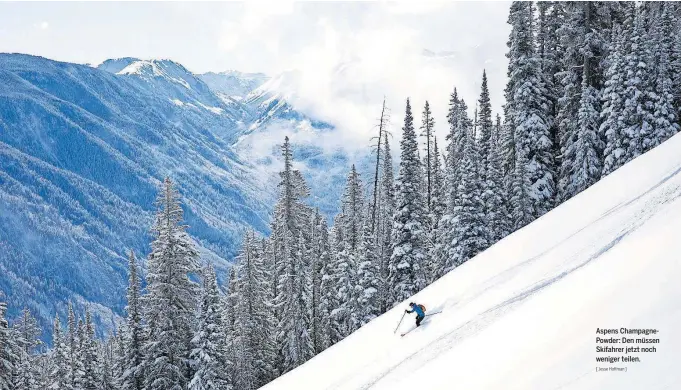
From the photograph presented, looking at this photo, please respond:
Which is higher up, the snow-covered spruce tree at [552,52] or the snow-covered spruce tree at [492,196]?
the snow-covered spruce tree at [552,52]

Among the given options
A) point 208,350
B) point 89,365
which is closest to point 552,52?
point 208,350

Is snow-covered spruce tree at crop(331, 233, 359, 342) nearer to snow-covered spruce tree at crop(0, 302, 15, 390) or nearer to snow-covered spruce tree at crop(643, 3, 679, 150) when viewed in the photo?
snow-covered spruce tree at crop(0, 302, 15, 390)

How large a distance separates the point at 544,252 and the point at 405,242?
829 inches

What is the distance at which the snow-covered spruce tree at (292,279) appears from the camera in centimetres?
4078

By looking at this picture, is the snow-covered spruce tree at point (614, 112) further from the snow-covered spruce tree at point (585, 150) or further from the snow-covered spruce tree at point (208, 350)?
the snow-covered spruce tree at point (208, 350)

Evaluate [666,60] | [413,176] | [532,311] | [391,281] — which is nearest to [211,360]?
[391,281]

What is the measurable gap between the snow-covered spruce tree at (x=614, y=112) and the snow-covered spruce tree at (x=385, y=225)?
15166 millimetres

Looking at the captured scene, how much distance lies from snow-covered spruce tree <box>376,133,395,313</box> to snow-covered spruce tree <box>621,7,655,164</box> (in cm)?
1648

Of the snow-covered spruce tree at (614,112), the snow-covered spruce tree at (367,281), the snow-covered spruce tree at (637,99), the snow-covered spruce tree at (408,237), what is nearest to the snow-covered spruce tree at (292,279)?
the snow-covered spruce tree at (367,281)

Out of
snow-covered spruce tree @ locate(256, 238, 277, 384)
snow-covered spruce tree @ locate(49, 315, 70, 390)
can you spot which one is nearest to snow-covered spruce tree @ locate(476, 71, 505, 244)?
snow-covered spruce tree @ locate(256, 238, 277, 384)

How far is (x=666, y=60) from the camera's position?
35656 mm

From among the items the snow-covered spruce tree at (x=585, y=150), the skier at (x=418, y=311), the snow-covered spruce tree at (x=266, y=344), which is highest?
the snow-covered spruce tree at (x=585, y=150)

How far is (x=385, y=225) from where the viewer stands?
157ft

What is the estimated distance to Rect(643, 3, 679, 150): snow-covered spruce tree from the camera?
110 ft
